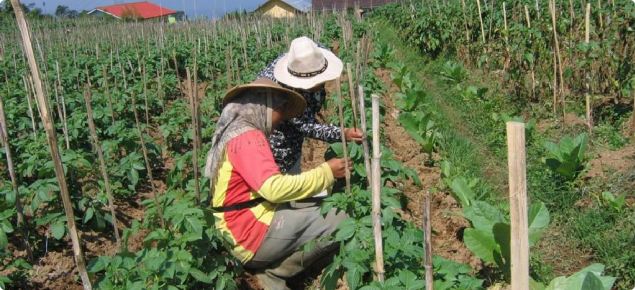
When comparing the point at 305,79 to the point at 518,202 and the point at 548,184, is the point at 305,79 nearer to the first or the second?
the point at 518,202

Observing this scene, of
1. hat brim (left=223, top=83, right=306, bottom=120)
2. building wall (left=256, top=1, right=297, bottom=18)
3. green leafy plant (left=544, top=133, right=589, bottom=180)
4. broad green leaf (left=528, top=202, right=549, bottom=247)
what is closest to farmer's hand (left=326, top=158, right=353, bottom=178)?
hat brim (left=223, top=83, right=306, bottom=120)

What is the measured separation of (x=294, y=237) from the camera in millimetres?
3127

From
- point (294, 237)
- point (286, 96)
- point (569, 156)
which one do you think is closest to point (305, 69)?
point (286, 96)

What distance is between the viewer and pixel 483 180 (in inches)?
178

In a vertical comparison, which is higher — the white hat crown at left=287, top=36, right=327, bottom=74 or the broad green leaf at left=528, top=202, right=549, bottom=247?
the white hat crown at left=287, top=36, right=327, bottom=74

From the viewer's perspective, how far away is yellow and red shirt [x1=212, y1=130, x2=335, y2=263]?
2.79m

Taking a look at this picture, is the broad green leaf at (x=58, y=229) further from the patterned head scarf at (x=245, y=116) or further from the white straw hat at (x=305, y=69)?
the white straw hat at (x=305, y=69)

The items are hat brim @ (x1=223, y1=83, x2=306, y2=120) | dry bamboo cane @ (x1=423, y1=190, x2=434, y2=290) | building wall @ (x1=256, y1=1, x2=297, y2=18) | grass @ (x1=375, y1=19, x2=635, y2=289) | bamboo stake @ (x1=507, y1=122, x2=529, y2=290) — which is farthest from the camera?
building wall @ (x1=256, y1=1, x2=297, y2=18)

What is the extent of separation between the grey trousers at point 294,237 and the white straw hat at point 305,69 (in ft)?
2.42

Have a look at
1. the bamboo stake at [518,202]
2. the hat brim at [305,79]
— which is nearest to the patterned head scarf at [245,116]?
the hat brim at [305,79]

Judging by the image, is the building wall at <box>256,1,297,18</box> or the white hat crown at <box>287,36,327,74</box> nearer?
the white hat crown at <box>287,36,327,74</box>

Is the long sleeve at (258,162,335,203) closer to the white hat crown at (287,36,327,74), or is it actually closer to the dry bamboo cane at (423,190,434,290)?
the white hat crown at (287,36,327,74)

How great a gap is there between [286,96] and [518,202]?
74.0 inches

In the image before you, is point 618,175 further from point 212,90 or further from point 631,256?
point 212,90
